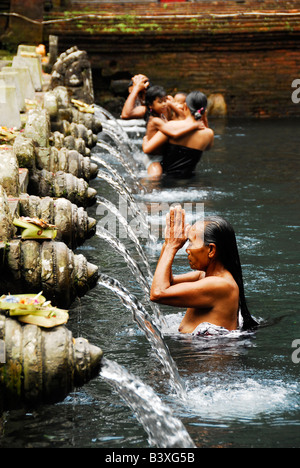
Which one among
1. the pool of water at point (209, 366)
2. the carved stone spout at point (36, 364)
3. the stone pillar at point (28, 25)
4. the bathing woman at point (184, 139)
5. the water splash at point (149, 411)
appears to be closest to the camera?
the carved stone spout at point (36, 364)

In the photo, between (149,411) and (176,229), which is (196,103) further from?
(149,411)

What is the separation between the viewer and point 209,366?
4773 millimetres

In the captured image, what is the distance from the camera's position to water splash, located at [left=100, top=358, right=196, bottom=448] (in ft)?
12.3

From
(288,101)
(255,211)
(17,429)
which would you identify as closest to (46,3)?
(288,101)

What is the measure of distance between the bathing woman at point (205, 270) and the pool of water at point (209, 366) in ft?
0.79

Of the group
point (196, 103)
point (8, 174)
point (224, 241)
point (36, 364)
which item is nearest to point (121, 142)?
point (196, 103)

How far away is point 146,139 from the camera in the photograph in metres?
10.9

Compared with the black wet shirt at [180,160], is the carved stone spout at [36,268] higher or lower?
higher

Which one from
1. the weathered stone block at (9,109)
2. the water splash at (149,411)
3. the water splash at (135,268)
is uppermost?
the weathered stone block at (9,109)

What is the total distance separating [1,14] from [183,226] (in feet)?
44.8

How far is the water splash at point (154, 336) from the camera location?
454 centimetres

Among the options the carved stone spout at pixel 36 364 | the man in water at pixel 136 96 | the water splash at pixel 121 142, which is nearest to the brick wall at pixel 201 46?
the water splash at pixel 121 142

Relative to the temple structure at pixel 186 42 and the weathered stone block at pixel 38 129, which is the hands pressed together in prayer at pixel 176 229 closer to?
the weathered stone block at pixel 38 129

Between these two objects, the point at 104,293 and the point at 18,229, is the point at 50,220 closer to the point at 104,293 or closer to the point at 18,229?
the point at 18,229
